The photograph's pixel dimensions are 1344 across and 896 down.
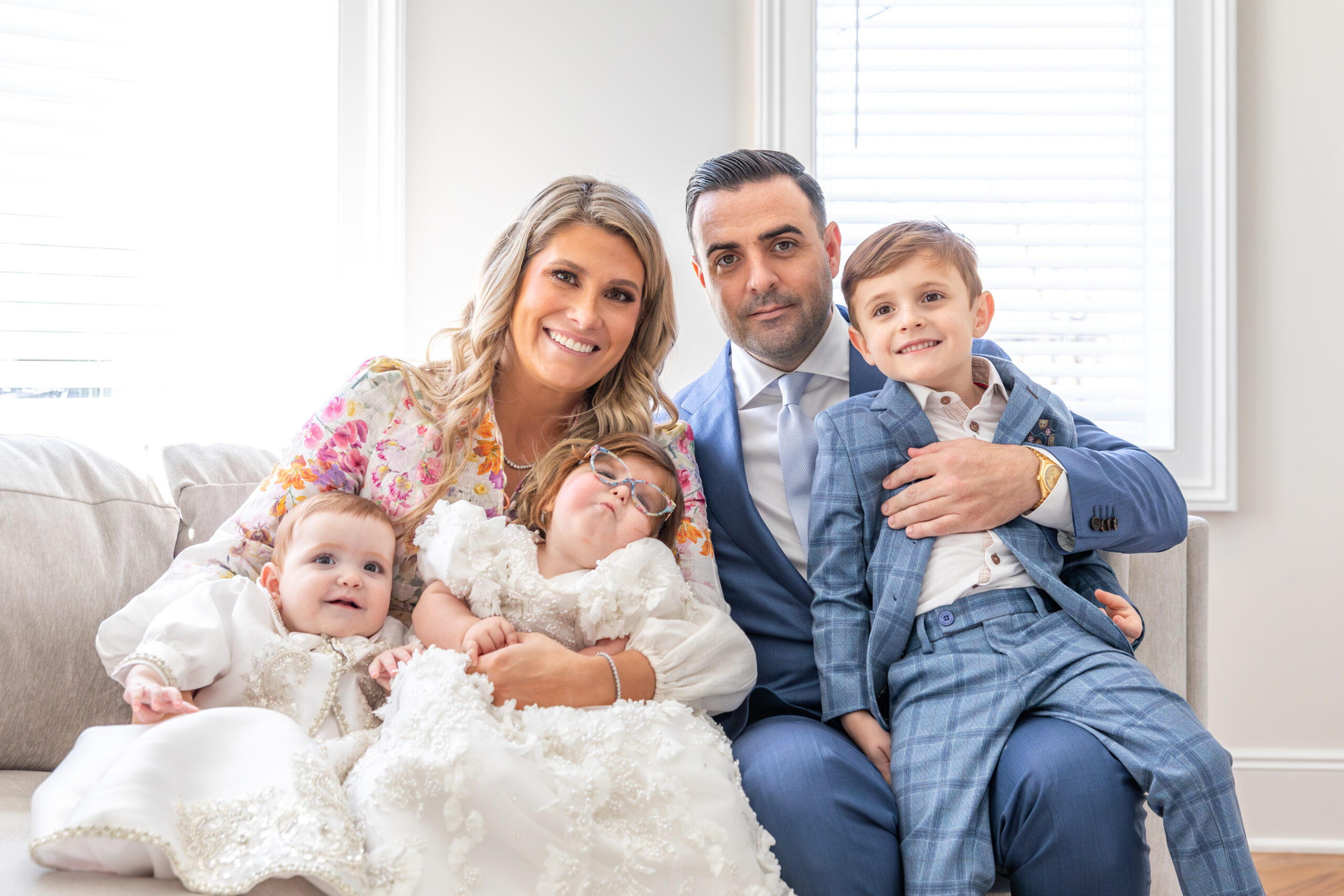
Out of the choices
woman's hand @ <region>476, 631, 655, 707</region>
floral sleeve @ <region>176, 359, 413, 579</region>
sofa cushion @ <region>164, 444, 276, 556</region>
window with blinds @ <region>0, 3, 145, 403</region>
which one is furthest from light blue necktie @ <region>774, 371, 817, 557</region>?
window with blinds @ <region>0, 3, 145, 403</region>

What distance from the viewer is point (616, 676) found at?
1.31m

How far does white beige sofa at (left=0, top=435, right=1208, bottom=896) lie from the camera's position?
1322mm

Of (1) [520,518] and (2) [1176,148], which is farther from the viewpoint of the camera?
(2) [1176,148]

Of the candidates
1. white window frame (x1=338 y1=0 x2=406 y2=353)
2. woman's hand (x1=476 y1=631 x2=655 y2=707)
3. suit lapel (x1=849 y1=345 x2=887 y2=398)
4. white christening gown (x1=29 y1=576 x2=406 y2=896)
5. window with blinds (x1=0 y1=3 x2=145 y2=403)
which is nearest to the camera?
white christening gown (x1=29 y1=576 x2=406 y2=896)

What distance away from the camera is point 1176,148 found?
2582 mm

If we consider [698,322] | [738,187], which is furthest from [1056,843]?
[698,322]

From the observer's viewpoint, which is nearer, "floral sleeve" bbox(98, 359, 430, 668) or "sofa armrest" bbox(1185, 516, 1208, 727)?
"floral sleeve" bbox(98, 359, 430, 668)

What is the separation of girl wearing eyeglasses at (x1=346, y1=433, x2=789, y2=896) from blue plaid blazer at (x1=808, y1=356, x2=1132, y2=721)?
0.17 metres

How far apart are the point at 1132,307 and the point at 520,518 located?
208 cm

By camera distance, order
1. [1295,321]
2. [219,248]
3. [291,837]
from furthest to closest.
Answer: [1295,321], [219,248], [291,837]

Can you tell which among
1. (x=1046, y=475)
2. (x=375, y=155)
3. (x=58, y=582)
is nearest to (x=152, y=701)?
(x=58, y=582)

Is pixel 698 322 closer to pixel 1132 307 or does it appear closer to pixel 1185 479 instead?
pixel 1132 307

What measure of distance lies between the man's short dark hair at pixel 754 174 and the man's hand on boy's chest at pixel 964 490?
0.66 metres

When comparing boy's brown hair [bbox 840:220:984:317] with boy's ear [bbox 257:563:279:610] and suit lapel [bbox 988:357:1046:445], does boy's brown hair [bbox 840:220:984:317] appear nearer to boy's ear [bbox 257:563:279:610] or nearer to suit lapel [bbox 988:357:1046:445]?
suit lapel [bbox 988:357:1046:445]
